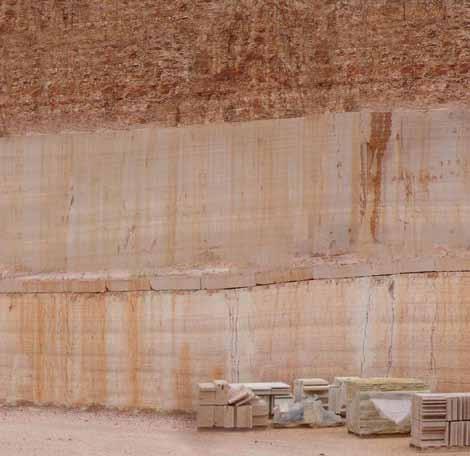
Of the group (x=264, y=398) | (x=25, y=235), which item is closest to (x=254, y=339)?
(x=264, y=398)

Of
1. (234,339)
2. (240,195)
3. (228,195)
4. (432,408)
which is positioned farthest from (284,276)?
(432,408)

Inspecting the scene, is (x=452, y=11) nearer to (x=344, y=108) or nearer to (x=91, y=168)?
(x=344, y=108)

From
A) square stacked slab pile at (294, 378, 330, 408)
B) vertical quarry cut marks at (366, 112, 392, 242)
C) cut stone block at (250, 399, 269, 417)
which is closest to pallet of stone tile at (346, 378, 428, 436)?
square stacked slab pile at (294, 378, 330, 408)

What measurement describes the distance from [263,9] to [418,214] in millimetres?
5754

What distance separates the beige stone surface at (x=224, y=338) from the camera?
60.6 ft

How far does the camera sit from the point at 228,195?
22078mm

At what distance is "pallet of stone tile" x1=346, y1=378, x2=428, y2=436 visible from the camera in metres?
16.8

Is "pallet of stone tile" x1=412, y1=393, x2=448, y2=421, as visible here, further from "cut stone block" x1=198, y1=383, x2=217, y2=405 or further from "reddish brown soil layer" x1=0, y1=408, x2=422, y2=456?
"cut stone block" x1=198, y1=383, x2=217, y2=405

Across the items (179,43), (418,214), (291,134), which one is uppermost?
(179,43)

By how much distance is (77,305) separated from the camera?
21.0 metres

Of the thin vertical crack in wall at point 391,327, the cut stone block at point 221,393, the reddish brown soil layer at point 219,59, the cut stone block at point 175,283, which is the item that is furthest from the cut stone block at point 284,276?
the reddish brown soil layer at point 219,59

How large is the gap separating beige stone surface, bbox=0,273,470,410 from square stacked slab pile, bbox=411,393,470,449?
2.29 m

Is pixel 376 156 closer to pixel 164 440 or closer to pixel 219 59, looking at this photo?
pixel 219 59

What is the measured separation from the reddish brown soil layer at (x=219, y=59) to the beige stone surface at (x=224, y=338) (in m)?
4.52
